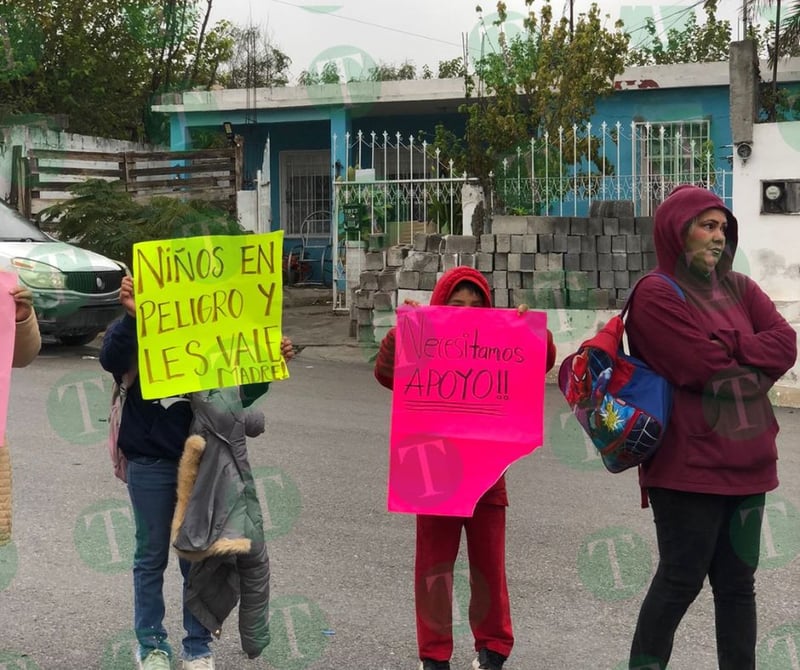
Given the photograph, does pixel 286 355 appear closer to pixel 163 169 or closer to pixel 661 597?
pixel 661 597

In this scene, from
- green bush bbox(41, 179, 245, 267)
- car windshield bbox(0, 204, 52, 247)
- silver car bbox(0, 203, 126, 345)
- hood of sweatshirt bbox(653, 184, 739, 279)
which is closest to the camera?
hood of sweatshirt bbox(653, 184, 739, 279)

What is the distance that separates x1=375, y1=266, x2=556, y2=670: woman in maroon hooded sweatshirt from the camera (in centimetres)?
410

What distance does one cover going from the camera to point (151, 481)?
13.3 ft

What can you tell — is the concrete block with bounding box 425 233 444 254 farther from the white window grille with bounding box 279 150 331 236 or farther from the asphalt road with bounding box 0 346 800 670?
the white window grille with bounding box 279 150 331 236

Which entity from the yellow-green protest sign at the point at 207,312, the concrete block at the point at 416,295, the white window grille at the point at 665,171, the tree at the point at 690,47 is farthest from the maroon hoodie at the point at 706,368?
the tree at the point at 690,47

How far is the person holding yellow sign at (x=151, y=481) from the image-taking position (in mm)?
4055

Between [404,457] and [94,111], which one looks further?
[94,111]

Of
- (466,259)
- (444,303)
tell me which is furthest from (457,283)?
(466,259)

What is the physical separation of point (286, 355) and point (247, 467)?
1.36ft

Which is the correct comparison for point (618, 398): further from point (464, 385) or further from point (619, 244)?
point (619, 244)

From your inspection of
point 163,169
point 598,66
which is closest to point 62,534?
point 598,66

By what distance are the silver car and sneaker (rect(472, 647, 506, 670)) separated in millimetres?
8816

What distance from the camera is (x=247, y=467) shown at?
4141mm

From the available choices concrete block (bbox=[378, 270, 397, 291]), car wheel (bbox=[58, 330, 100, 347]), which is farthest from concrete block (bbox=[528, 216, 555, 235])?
car wheel (bbox=[58, 330, 100, 347])
